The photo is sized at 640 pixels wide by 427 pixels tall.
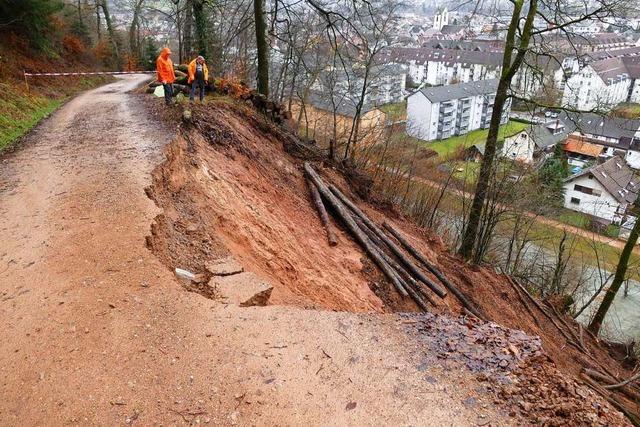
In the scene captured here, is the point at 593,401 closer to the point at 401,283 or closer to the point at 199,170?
the point at 401,283

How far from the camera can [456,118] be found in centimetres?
5366

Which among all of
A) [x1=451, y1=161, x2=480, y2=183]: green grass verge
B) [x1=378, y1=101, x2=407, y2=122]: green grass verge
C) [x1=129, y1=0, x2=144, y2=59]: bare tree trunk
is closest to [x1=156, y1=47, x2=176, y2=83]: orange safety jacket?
[x1=451, y1=161, x2=480, y2=183]: green grass verge

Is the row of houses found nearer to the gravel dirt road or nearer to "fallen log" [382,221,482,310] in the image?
"fallen log" [382,221,482,310]

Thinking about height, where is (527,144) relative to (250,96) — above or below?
below

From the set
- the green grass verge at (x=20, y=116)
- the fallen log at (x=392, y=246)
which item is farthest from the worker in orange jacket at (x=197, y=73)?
the fallen log at (x=392, y=246)

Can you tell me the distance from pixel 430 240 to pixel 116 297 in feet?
33.3

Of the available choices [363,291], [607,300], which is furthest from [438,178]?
[363,291]

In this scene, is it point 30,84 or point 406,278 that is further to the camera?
point 30,84

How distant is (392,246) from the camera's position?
36.0 ft

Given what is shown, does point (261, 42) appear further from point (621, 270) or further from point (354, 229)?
point (621, 270)

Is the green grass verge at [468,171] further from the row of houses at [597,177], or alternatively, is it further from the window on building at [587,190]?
the window on building at [587,190]

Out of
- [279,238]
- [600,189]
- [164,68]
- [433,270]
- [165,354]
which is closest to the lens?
[165,354]

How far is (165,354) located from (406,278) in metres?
6.51

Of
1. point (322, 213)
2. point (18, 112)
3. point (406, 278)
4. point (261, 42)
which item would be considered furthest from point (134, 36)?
point (406, 278)
